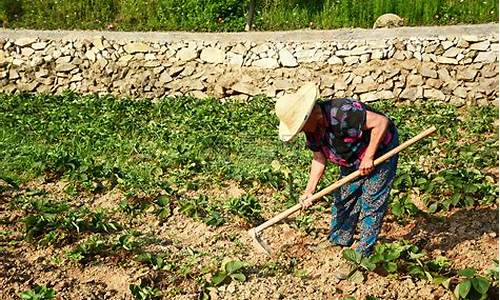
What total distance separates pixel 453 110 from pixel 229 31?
402 cm

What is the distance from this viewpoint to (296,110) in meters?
3.74

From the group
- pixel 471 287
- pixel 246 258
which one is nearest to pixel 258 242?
pixel 246 258

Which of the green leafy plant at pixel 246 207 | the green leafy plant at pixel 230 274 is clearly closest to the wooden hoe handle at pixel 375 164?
the green leafy plant at pixel 230 274

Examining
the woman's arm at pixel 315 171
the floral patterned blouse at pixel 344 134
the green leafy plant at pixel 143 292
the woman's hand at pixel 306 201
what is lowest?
the green leafy plant at pixel 143 292

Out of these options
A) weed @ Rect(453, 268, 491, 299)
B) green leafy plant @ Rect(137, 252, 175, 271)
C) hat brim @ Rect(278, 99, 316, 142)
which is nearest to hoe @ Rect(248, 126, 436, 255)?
hat brim @ Rect(278, 99, 316, 142)

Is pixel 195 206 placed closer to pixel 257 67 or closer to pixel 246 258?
pixel 246 258

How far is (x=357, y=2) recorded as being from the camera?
36.6ft

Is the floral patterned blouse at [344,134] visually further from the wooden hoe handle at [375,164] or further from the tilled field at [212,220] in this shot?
the tilled field at [212,220]

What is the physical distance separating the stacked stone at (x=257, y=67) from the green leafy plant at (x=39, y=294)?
21.3 feet

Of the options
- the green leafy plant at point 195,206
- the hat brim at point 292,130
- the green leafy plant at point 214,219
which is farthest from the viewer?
the green leafy plant at point 195,206

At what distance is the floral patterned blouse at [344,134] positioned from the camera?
3.78 metres

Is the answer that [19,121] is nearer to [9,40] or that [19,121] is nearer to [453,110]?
[9,40]

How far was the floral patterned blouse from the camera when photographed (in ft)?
12.4

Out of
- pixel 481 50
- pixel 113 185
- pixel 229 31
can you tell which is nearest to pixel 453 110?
pixel 481 50
